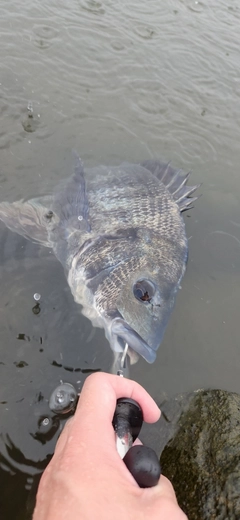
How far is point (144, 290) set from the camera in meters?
3.58

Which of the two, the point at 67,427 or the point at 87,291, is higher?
the point at 67,427

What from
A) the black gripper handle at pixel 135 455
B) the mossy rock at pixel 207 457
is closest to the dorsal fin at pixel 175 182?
the mossy rock at pixel 207 457

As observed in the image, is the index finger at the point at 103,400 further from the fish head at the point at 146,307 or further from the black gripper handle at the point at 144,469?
the fish head at the point at 146,307

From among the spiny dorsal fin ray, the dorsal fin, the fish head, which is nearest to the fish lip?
the fish head

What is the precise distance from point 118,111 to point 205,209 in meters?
2.49

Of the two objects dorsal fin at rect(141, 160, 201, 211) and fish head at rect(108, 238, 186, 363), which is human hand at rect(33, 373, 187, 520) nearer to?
fish head at rect(108, 238, 186, 363)

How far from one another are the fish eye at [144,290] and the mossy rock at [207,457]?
928 millimetres

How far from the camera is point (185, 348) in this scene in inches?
151

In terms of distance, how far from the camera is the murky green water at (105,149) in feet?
11.2

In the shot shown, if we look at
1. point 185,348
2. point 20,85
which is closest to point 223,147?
point 20,85

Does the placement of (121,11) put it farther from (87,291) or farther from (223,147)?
(87,291)

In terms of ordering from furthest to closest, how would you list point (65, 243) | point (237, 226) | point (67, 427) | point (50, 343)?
1. point (237, 226)
2. point (65, 243)
3. point (50, 343)
4. point (67, 427)

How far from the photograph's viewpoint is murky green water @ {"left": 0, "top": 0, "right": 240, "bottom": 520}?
134 inches

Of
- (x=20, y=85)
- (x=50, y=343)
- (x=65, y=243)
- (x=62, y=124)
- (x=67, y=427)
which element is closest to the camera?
(x=67, y=427)
